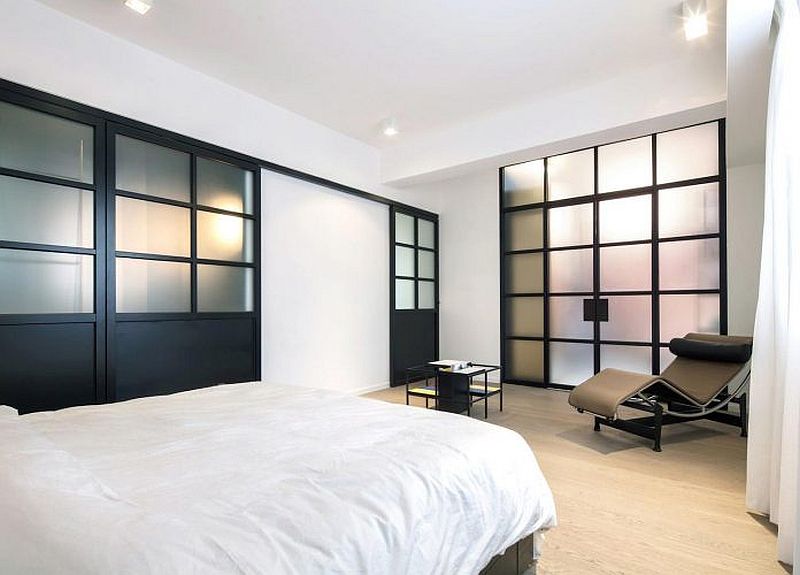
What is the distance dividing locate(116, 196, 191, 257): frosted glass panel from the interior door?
2707mm

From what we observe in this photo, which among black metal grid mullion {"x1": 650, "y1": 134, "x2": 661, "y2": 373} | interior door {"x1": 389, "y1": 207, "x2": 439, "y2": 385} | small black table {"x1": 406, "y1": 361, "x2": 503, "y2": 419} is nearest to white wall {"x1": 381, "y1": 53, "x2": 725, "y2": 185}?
interior door {"x1": 389, "y1": 207, "x2": 439, "y2": 385}

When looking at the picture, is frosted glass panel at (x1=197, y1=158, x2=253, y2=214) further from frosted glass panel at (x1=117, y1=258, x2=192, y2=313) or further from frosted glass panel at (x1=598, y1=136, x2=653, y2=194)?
frosted glass panel at (x1=598, y1=136, x2=653, y2=194)

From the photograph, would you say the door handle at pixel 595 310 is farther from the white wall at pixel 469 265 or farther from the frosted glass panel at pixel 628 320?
the white wall at pixel 469 265

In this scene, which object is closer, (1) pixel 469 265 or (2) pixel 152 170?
(2) pixel 152 170

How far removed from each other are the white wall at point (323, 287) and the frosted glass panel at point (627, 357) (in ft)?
8.71

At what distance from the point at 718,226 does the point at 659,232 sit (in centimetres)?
53

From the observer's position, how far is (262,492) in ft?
3.46

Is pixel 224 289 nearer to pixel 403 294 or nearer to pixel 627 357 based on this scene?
pixel 403 294

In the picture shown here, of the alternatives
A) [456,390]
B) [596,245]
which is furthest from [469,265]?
[456,390]

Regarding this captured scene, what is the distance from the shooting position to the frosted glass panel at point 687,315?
440cm

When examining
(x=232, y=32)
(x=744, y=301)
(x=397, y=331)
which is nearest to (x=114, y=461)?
(x=232, y=32)

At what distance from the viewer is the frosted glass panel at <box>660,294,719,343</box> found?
4402 millimetres

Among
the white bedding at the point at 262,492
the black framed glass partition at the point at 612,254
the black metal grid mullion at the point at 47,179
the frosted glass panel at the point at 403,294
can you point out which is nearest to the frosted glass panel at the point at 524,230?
the black framed glass partition at the point at 612,254

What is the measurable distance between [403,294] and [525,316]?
1.68m
